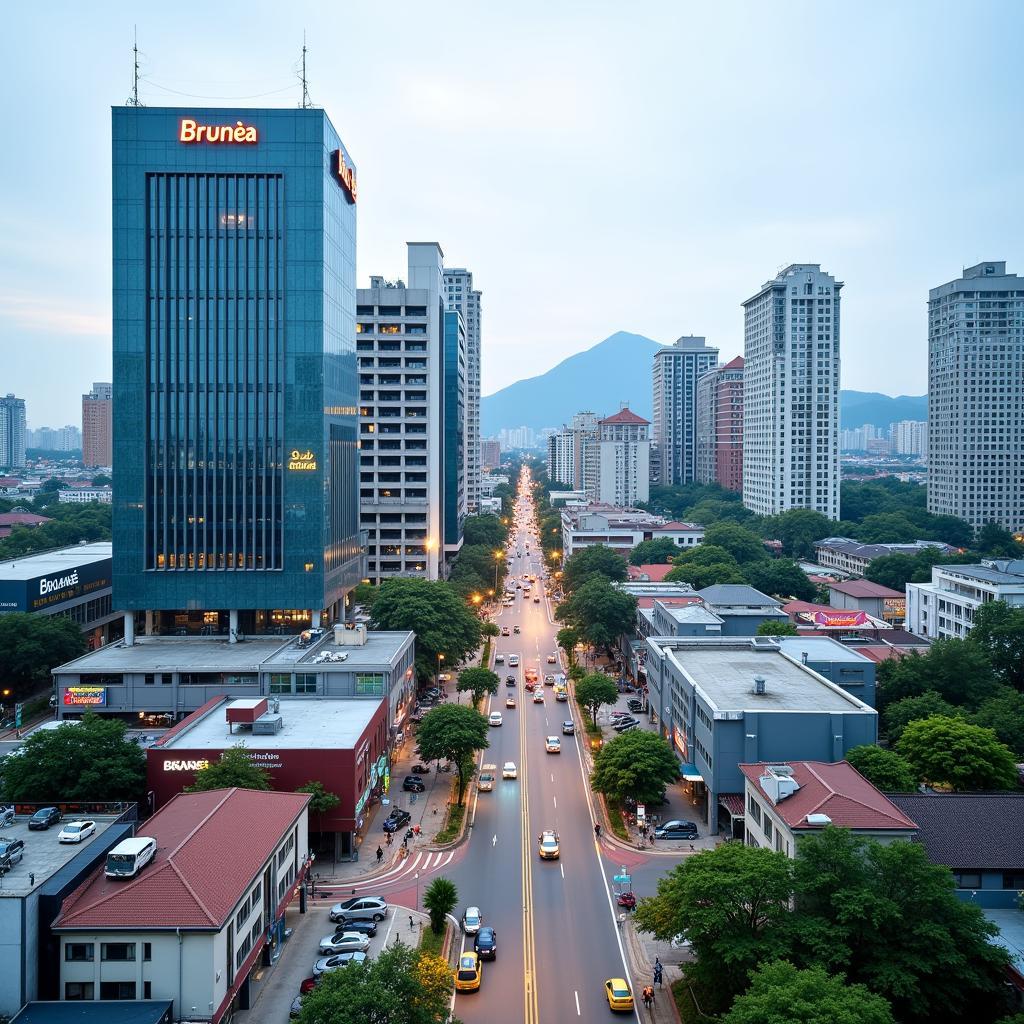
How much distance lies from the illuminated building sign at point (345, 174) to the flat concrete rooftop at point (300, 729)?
4904 cm

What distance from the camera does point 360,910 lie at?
41375mm

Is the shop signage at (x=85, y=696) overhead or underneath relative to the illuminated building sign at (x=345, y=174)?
underneath

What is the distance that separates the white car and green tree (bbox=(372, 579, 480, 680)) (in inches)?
1613

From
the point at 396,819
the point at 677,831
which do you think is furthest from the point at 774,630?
the point at 396,819

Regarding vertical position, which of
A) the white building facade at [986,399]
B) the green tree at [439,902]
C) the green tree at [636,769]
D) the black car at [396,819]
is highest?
the white building facade at [986,399]

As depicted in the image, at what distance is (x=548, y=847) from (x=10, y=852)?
86.2 feet

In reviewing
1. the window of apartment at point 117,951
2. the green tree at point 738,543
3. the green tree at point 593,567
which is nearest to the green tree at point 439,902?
the window of apartment at point 117,951

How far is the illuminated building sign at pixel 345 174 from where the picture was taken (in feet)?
266

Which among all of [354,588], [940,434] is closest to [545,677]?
[354,588]

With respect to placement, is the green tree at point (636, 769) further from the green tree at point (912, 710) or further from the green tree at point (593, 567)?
the green tree at point (593, 567)

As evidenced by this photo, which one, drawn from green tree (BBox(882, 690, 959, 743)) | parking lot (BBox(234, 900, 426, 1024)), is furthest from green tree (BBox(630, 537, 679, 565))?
parking lot (BBox(234, 900, 426, 1024))

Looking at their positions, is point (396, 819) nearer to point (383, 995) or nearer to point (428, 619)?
point (383, 995)

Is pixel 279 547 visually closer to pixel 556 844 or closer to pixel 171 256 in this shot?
pixel 171 256

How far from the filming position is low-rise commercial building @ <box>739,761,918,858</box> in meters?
38.3
